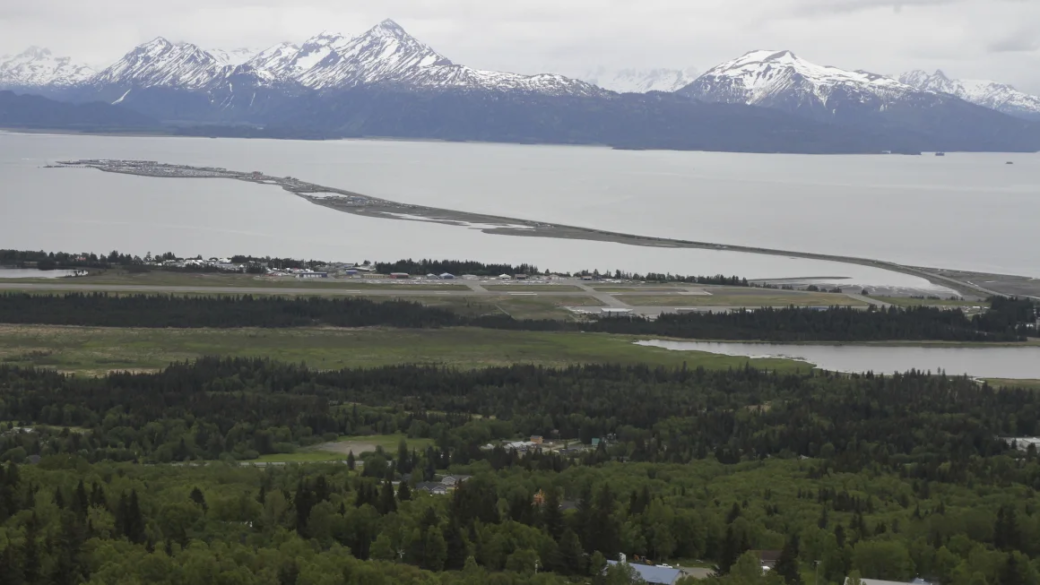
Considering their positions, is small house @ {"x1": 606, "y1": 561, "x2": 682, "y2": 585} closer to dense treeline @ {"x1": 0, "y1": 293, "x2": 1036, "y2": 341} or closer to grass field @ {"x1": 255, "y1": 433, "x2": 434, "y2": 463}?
grass field @ {"x1": 255, "y1": 433, "x2": 434, "y2": 463}

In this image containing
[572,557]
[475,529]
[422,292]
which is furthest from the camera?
[422,292]

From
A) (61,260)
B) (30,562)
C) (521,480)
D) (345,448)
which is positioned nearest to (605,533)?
(521,480)

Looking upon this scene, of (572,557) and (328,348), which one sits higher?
(328,348)

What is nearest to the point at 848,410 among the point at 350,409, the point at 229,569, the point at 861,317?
the point at 350,409

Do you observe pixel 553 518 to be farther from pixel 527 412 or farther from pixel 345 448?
pixel 527 412

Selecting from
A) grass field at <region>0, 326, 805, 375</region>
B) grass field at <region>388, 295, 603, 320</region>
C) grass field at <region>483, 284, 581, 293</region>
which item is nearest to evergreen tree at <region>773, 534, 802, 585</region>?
grass field at <region>0, 326, 805, 375</region>

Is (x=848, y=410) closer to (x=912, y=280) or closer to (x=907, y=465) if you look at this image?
(x=907, y=465)
